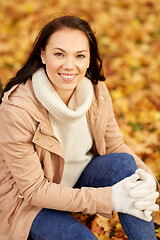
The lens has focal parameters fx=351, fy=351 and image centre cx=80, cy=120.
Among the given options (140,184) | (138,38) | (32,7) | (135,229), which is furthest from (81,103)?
(32,7)

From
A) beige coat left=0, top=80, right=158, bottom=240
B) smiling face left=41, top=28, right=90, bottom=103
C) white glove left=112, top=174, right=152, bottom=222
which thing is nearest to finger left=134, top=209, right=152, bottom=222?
white glove left=112, top=174, right=152, bottom=222

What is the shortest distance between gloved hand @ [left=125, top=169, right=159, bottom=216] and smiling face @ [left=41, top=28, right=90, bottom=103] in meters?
0.58

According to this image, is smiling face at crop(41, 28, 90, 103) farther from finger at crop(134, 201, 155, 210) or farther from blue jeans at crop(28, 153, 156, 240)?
finger at crop(134, 201, 155, 210)

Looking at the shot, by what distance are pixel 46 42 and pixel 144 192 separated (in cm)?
88

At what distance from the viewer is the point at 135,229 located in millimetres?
1796

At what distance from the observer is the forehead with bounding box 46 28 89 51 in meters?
1.69

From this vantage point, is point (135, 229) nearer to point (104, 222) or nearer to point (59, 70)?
point (104, 222)

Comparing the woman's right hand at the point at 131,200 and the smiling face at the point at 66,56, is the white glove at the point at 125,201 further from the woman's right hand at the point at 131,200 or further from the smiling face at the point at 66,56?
the smiling face at the point at 66,56

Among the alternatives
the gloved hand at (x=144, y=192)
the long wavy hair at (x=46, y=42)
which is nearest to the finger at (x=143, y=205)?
the gloved hand at (x=144, y=192)

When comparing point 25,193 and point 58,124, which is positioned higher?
point 58,124

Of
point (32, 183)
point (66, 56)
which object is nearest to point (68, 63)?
point (66, 56)

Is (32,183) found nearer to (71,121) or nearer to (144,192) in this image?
(71,121)

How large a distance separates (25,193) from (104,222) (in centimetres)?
66

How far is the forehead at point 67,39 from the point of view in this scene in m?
1.69
